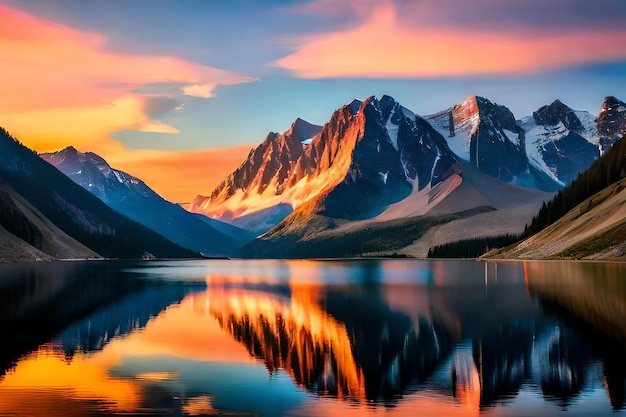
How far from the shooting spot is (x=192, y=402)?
36344 millimetres

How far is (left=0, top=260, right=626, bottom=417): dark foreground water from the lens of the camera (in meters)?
36.2

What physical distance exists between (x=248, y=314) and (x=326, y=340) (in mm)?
22465

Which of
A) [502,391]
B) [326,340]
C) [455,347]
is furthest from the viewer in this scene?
[326,340]

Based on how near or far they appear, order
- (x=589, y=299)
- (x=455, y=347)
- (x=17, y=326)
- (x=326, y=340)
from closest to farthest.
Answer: (x=455, y=347)
(x=326, y=340)
(x=17, y=326)
(x=589, y=299)

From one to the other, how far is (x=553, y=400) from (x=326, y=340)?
2419 centimetres

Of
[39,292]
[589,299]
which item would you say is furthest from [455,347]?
[39,292]

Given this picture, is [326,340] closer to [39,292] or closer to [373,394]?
[373,394]

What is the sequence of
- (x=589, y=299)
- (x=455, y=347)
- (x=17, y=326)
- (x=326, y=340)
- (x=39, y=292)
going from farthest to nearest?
(x=39, y=292) < (x=589, y=299) < (x=17, y=326) < (x=326, y=340) < (x=455, y=347)

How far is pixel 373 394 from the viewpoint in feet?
126

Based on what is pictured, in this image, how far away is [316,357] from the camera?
50.6 metres

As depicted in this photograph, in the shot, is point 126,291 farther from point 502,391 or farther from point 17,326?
point 502,391

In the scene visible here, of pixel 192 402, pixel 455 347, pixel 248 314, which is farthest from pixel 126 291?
pixel 192 402

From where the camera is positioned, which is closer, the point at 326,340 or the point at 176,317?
the point at 326,340

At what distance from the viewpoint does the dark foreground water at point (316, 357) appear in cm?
3619
